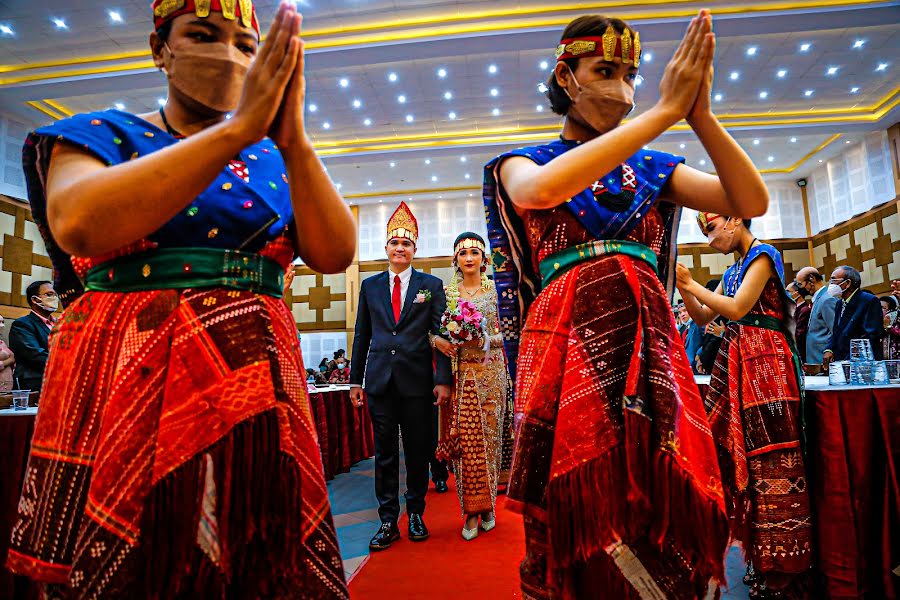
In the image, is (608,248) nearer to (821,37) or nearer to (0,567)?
(0,567)

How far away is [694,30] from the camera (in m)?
1.02

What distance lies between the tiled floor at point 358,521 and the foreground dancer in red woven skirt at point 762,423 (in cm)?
18

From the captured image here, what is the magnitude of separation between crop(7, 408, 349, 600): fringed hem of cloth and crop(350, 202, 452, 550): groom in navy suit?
249 cm

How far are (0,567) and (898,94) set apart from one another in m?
14.0

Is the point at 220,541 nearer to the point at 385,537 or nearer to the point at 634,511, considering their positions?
the point at 634,511

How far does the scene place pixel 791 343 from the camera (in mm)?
2553

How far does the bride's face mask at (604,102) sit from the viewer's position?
47.3 inches

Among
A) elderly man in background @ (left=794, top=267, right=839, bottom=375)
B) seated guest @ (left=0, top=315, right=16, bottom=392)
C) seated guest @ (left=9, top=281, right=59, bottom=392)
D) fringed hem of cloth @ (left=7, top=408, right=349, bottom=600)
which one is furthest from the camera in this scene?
elderly man in background @ (left=794, top=267, right=839, bottom=375)

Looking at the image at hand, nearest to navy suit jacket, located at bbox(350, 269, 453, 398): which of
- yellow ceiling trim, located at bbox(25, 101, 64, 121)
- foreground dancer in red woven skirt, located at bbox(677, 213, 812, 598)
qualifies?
foreground dancer in red woven skirt, located at bbox(677, 213, 812, 598)

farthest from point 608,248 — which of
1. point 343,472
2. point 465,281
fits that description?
point 343,472

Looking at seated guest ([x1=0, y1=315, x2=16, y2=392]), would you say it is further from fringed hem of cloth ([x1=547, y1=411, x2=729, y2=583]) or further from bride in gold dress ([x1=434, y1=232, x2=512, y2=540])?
fringed hem of cloth ([x1=547, y1=411, x2=729, y2=583])

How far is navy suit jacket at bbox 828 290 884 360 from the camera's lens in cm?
564

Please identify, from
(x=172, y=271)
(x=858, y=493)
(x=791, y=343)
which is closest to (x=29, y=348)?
(x=172, y=271)

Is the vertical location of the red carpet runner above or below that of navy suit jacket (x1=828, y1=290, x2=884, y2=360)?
below
